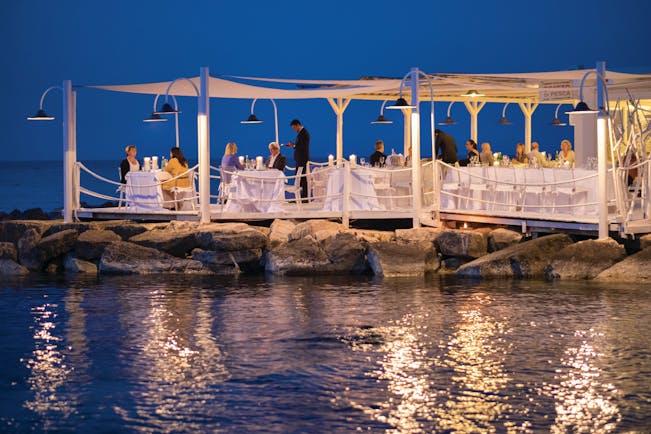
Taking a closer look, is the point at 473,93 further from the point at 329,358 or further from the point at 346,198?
the point at 329,358

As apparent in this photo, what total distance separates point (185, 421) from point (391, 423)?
1.49m

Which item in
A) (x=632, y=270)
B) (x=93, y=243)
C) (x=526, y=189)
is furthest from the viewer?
(x=93, y=243)

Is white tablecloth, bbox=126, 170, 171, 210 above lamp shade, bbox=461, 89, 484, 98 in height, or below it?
below

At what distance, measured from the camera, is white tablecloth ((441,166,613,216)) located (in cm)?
1692

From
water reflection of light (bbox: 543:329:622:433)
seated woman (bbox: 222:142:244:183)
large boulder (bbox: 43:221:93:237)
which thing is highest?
seated woman (bbox: 222:142:244:183)

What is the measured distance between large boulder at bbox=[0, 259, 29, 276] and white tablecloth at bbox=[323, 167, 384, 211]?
16.7ft

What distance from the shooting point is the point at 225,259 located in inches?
695

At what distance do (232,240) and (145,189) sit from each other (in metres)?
2.86

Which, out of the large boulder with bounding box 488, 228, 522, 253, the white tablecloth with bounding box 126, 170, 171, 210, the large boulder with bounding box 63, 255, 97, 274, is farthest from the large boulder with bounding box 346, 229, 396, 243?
the large boulder with bounding box 63, 255, 97, 274

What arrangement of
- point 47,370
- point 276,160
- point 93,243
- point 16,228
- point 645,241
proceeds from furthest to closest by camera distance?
1. point 276,160
2. point 16,228
3. point 93,243
4. point 645,241
5. point 47,370

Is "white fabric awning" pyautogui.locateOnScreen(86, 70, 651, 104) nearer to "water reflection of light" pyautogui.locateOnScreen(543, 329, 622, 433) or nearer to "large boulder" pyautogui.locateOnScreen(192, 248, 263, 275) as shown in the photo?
"large boulder" pyautogui.locateOnScreen(192, 248, 263, 275)

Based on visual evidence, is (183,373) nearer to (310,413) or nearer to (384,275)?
(310,413)

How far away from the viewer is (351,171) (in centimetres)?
1894

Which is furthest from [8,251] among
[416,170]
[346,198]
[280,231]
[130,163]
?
[416,170]
